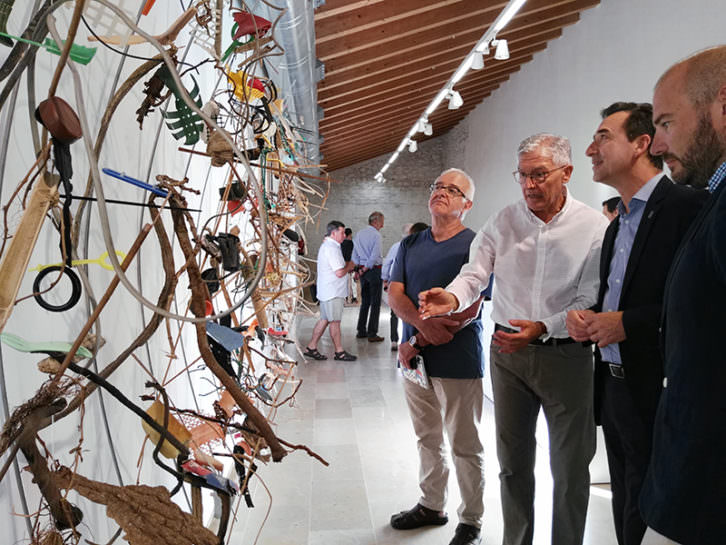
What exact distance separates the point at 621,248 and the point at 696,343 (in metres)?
0.72

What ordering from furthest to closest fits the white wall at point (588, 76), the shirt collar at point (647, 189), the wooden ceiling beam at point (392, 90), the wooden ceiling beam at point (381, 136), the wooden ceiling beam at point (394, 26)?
the wooden ceiling beam at point (381, 136)
the wooden ceiling beam at point (392, 90)
the wooden ceiling beam at point (394, 26)
the white wall at point (588, 76)
the shirt collar at point (647, 189)

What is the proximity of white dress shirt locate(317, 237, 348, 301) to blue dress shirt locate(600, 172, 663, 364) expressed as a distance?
3.73 meters

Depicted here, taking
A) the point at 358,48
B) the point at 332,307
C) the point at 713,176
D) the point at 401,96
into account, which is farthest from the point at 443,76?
the point at 713,176

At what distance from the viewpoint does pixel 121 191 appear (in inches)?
45.2

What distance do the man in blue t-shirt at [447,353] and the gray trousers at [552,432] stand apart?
0.22m

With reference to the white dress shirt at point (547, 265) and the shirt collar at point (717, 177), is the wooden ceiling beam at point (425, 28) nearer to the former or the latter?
the white dress shirt at point (547, 265)

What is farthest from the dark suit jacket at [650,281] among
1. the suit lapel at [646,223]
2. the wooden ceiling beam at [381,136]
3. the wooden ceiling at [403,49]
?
the wooden ceiling beam at [381,136]

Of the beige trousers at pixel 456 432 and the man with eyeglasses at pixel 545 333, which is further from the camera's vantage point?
the beige trousers at pixel 456 432

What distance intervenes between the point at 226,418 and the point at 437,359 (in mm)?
1406

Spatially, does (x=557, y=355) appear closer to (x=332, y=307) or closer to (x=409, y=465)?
(x=409, y=465)

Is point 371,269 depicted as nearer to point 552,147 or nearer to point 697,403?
point 552,147

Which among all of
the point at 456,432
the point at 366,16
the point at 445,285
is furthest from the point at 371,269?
the point at 456,432

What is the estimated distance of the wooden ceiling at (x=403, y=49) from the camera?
444 cm

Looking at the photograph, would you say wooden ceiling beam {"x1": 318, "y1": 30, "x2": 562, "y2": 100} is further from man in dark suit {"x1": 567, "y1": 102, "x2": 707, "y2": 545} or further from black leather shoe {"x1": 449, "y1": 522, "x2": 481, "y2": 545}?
black leather shoe {"x1": 449, "y1": 522, "x2": 481, "y2": 545}
